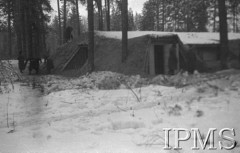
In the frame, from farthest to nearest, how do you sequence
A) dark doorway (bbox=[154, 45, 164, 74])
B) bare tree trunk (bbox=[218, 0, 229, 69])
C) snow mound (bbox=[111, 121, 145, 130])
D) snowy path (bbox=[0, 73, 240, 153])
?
1. dark doorway (bbox=[154, 45, 164, 74])
2. bare tree trunk (bbox=[218, 0, 229, 69])
3. snow mound (bbox=[111, 121, 145, 130])
4. snowy path (bbox=[0, 73, 240, 153])

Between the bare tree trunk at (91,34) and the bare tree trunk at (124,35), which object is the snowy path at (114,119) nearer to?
the bare tree trunk at (124,35)

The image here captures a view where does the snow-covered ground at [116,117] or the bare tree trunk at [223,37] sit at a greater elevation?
the bare tree trunk at [223,37]

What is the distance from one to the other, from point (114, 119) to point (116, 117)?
17cm

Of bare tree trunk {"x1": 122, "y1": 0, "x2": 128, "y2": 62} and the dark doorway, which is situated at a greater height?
bare tree trunk {"x1": 122, "y1": 0, "x2": 128, "y2": 62}

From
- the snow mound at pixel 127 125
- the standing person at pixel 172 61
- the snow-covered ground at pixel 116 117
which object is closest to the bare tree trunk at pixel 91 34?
the standing person at pixel 172 61

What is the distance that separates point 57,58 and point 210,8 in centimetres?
1418

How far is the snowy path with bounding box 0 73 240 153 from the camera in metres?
4.52

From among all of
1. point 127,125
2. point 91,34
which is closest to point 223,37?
point 127,125

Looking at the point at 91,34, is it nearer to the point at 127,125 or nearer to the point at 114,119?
the point at 114,119

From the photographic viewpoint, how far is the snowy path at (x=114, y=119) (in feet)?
14.8

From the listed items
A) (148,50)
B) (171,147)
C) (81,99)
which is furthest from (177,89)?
(148,50)

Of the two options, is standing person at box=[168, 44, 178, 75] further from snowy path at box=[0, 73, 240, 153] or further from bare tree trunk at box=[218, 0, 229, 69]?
bare tree trunk at box=[218, 0, 229, 69]

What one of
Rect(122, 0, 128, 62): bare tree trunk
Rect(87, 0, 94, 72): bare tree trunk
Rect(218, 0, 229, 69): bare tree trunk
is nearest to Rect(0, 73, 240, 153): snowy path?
Rect(218, 0, 229, 69): bare tree trunk

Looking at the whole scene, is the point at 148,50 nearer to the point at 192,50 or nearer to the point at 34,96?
the point at 192,50
